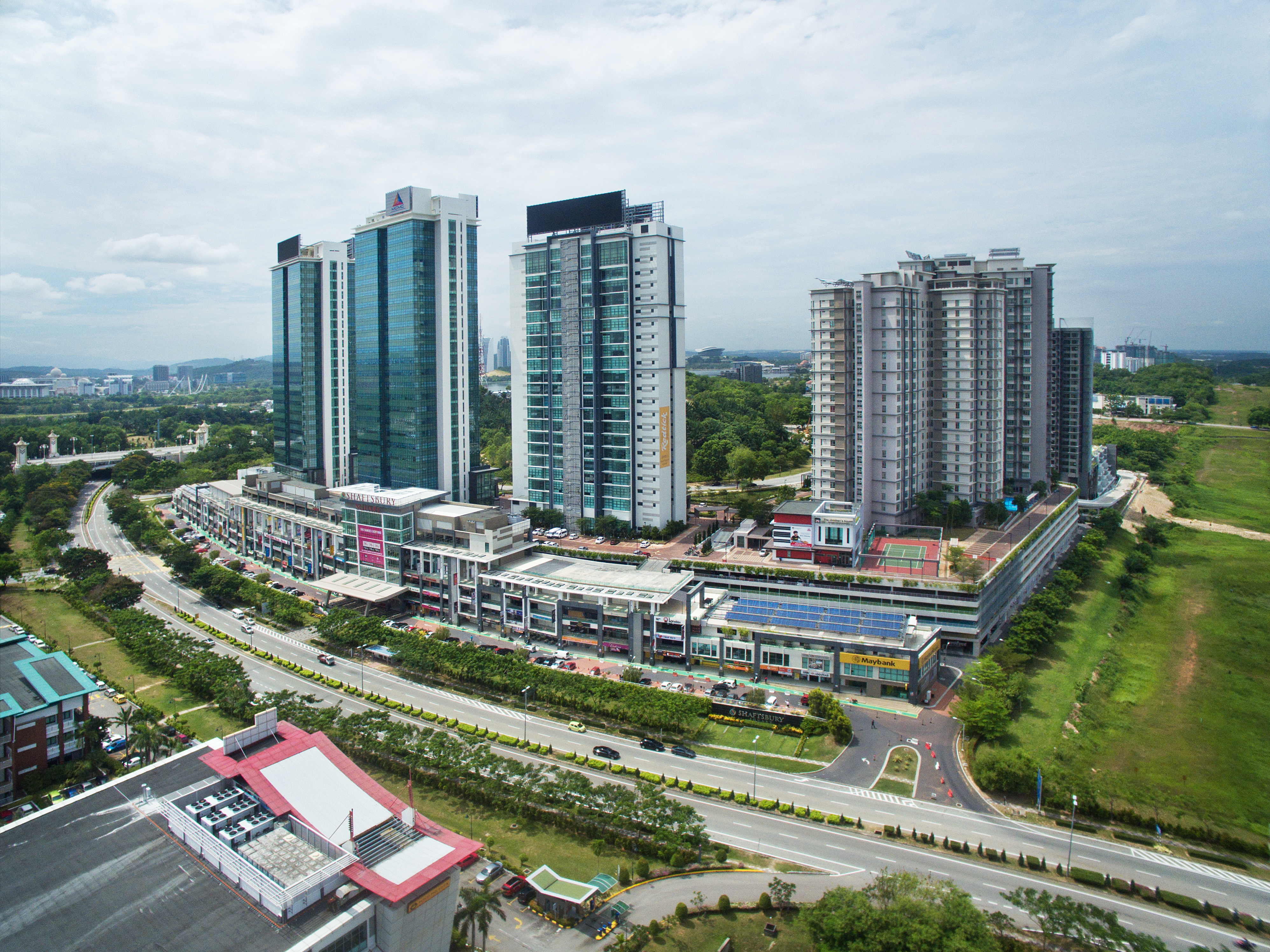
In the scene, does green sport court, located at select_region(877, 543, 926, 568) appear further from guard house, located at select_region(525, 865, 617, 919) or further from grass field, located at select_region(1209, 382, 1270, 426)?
grass field, located at select_region(1209, 382, 1270, 426)

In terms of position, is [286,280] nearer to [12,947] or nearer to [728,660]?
[728,660]

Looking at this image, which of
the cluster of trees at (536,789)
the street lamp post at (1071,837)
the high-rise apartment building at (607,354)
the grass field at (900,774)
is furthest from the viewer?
the high-rise apartment building at (607,354)

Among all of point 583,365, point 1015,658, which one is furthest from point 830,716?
point 583,365

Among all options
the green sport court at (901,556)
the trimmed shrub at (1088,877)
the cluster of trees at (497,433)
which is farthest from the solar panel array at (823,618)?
the cluster of trees at (497,433)

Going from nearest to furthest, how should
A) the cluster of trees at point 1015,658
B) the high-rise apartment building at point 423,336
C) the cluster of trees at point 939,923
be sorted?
1. the cluster of trees at point 939,923
2. the cluster of trees at point 1015,658
3. the high-rise apartment building at point 423,336

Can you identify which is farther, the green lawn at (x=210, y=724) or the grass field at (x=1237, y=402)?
the grass field at (x=1237, y=402)

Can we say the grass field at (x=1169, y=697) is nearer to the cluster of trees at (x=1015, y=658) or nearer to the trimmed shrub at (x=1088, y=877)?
the cluster of trees at (x=1015, y=658)

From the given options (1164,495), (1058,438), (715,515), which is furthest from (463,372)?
(1164,495)
